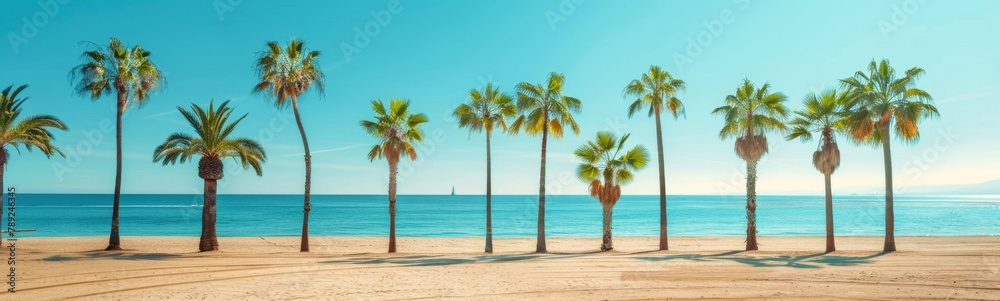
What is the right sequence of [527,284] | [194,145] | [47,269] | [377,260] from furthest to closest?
[194,145]
[377,260]
[47,269]
[527,284]

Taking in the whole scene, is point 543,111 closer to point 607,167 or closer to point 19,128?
point 607,167

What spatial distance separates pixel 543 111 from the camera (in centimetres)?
3016

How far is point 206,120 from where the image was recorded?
28.3 m

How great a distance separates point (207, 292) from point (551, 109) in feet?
59.9

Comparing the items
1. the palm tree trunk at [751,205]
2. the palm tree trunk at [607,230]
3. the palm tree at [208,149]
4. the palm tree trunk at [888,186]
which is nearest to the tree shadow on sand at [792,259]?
the palm tree trunk at [888,186]

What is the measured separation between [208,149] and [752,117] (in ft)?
83.8

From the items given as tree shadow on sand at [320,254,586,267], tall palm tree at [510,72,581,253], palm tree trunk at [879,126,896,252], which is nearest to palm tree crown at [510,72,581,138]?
tall palm tree at [510,72,581,253]

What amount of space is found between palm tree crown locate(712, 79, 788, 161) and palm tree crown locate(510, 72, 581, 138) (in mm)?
7612

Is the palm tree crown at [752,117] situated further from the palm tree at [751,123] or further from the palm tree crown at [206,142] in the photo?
the palm tree crown at [206,142]

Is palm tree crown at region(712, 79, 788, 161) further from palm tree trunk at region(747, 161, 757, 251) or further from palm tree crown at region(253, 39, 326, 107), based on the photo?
palm tree crown at region(253, 39, 326, 107)

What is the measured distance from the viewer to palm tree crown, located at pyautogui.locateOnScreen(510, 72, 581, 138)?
29.9m

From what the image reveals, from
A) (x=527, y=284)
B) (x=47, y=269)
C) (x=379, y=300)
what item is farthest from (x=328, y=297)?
(x=47, y=269)

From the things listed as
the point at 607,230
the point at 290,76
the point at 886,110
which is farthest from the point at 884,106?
the point at 290,76

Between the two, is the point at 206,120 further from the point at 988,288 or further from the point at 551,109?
the point at 988,288
